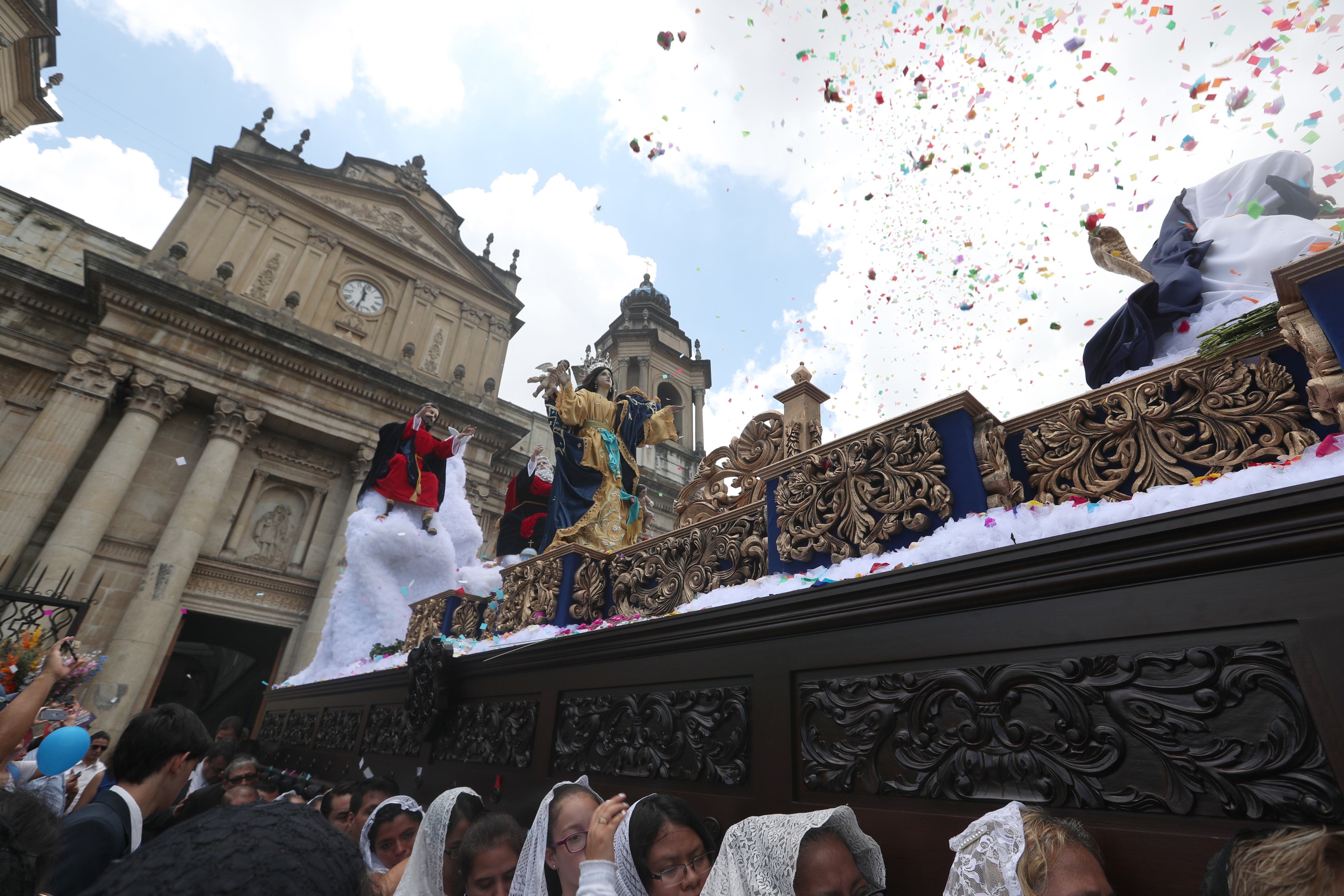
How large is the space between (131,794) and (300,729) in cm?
499

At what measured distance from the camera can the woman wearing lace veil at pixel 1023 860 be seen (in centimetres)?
144

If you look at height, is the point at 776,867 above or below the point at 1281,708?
below

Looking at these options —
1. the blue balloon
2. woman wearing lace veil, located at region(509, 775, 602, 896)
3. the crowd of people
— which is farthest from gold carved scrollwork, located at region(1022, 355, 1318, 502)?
the blue balloon

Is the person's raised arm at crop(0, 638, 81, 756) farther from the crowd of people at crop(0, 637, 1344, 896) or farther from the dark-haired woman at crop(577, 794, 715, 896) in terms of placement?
the dark-haired woman at crop(577, 794, 715, 896)

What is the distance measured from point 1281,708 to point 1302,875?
480 millimetres

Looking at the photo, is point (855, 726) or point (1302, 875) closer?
point (1302, 875)

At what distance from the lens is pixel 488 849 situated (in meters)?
2.50

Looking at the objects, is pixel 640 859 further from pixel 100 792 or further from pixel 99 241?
pixel 99 241

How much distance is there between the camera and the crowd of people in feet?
4.14

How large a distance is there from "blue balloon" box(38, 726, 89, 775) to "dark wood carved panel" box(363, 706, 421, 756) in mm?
2177

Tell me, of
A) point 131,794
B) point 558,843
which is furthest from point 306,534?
point 558,843

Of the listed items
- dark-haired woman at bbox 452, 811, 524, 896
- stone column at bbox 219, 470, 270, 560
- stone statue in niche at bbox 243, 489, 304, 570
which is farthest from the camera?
stone statue in niche at bbox 243, 489, 304, 570

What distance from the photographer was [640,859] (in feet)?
6.91

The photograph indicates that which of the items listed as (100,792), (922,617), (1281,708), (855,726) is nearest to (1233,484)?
(1281,708)
